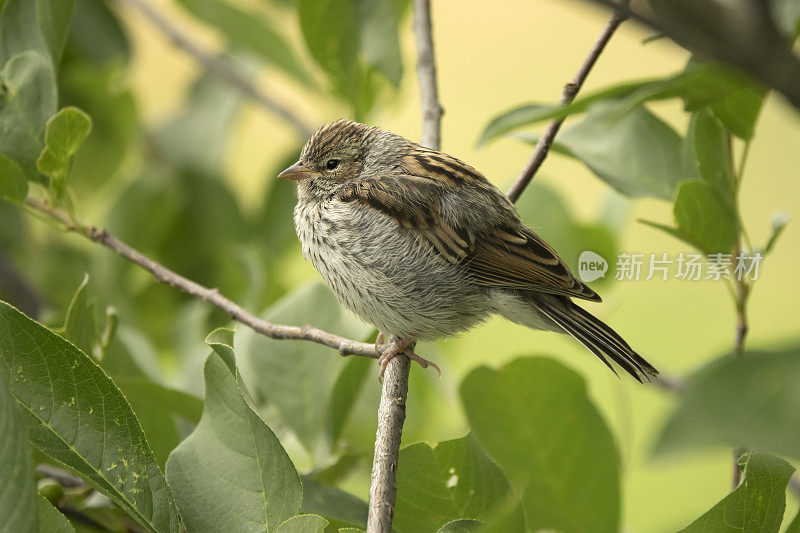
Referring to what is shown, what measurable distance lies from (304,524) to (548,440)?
553mm

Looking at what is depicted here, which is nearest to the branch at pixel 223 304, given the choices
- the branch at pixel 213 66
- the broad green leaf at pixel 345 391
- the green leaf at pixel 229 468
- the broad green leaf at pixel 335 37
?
the broad green leaf at pixel 345 391

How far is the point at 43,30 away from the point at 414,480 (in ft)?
4.09

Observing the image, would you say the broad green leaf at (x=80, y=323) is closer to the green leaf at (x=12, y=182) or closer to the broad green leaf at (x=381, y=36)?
the green leaf at (x=12, y=182)

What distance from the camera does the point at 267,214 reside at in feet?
9.52

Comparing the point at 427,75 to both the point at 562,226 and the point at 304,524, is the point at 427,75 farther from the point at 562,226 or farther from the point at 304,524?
the point at 304,524

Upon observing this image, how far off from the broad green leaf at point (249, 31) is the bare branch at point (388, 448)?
123 centimetres

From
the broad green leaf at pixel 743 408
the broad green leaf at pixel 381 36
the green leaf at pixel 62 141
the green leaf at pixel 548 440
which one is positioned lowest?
the broad green leaf at pixel 743 408

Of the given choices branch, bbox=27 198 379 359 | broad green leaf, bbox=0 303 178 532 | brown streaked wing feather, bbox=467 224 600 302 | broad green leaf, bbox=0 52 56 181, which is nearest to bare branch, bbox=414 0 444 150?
brown streaked wing feather, bbox=467 224 600 302

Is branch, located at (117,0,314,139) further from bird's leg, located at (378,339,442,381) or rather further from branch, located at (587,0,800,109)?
branch, located at (587,0,800,109)

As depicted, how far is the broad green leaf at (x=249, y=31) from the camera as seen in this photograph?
2.58 meters

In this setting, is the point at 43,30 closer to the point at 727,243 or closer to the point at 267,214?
the point at 267,214

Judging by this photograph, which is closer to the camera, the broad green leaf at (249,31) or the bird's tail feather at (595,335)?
the bird's tail feather at (595,335)

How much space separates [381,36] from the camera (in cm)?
228

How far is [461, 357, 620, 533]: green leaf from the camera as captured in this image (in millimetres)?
1482
